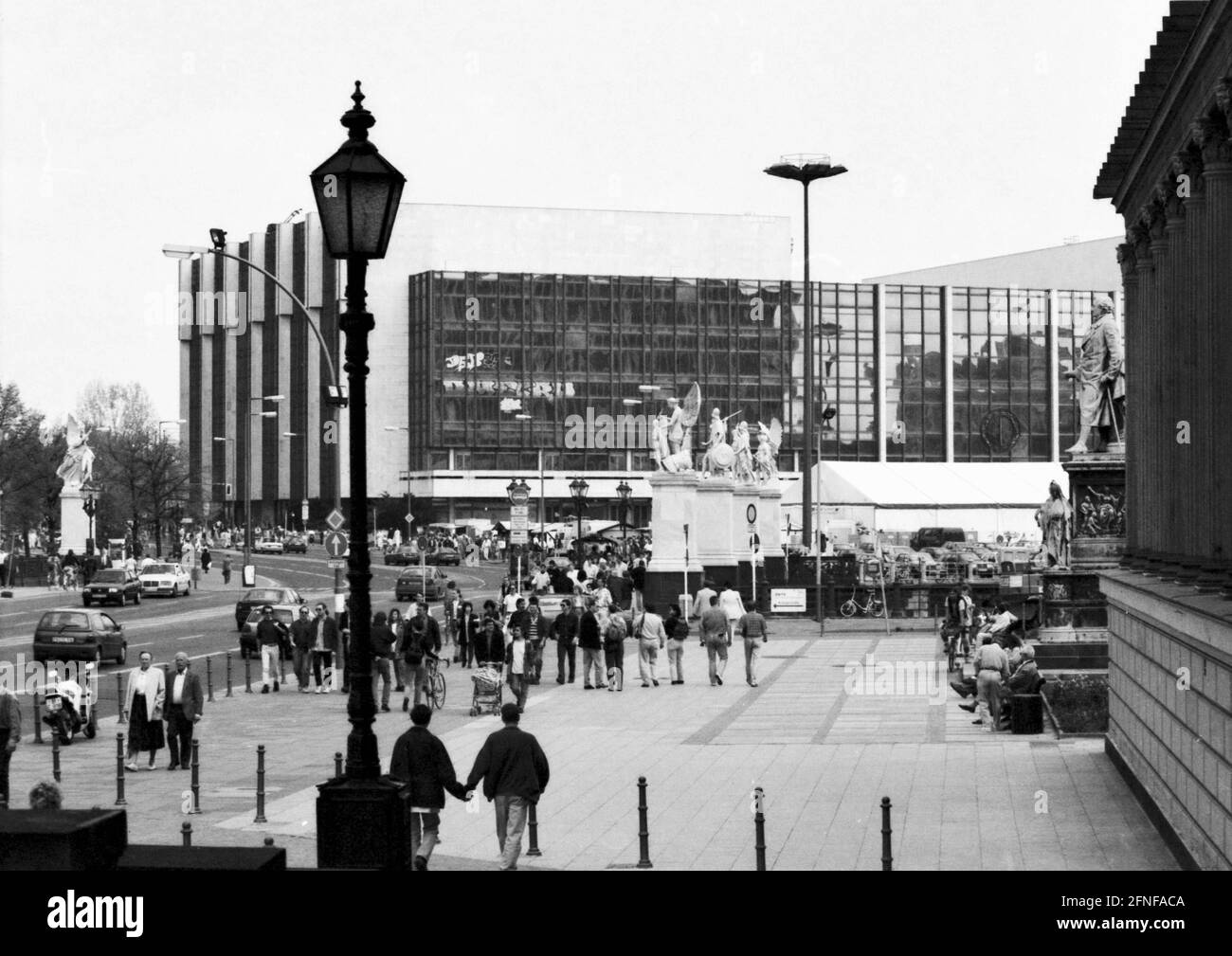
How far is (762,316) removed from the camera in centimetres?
13675

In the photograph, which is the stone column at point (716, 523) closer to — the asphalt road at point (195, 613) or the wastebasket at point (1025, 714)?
the asphalt road at point (195, 613)

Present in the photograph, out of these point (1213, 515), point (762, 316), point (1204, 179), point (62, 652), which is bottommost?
point (62, 652)

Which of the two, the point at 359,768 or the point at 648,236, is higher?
the point at 648,236

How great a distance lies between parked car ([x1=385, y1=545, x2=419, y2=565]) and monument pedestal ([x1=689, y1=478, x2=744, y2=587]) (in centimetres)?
3886

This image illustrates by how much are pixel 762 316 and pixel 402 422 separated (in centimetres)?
2693

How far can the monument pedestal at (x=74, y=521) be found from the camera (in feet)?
294

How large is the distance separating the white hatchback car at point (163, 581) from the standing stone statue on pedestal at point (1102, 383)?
162ft

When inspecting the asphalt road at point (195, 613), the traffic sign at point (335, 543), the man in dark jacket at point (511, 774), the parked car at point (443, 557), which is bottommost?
the asphalt road at point (195, 613)

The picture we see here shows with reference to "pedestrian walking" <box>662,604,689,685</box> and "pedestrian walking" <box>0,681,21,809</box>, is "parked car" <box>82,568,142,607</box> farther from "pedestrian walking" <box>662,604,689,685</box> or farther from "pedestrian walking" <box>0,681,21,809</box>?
"pedestrian walking" <box>0,681,21,809</box>

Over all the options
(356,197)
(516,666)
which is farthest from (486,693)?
(356,197)

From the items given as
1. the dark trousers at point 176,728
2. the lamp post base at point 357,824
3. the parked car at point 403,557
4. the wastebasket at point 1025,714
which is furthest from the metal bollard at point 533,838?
the parked car at point 403,557
